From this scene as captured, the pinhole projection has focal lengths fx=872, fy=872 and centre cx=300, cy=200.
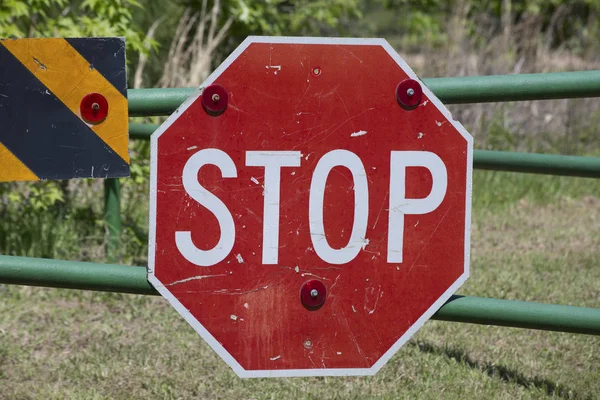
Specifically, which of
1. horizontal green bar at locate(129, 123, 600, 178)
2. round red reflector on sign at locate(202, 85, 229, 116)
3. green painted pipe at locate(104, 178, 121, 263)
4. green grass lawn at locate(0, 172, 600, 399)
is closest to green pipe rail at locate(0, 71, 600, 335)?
round red reflector on sign at locate(202, 85, 229, 116)

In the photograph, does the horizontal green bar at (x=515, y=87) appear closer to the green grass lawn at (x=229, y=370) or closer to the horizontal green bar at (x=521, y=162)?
the horizontal green bar at (x=521, y=162)

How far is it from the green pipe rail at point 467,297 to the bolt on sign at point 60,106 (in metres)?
0.14

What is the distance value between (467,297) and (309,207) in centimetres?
44

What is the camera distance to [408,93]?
197cm

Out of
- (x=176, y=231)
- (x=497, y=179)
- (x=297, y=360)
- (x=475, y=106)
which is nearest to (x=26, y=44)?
(x=176, y=231)

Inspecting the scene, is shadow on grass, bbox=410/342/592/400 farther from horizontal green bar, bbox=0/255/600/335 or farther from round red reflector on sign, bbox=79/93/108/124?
round red reflector on sign, bbox=79/93/108/124

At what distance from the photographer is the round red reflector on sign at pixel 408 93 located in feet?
6.47

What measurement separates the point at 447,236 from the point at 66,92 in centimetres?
92

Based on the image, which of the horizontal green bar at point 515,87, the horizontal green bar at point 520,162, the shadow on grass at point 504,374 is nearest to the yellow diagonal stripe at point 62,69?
the horizontal green bar at point 515,87

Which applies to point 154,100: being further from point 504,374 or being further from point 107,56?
point 504,374

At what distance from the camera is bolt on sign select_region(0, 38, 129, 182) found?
1.94m

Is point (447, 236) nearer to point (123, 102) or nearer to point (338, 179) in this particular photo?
point (338, 179)

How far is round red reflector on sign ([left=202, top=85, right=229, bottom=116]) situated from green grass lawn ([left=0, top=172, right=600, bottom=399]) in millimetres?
1358

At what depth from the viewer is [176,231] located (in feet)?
6.27
